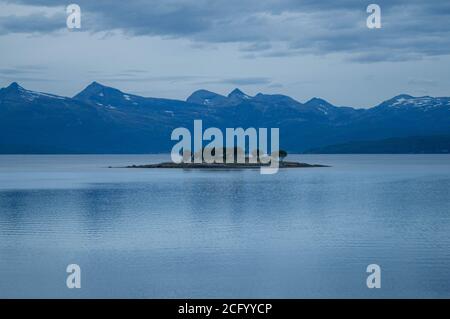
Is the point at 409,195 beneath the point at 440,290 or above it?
above

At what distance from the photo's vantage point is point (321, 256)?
104 feet

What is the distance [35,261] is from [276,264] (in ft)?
34.7

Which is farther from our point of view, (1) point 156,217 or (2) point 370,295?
(1) point 156,217

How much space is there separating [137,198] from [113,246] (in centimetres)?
3288

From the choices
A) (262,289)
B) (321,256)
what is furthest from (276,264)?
(262,289)

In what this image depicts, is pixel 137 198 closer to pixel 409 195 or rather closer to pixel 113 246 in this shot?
pixel 409 195
